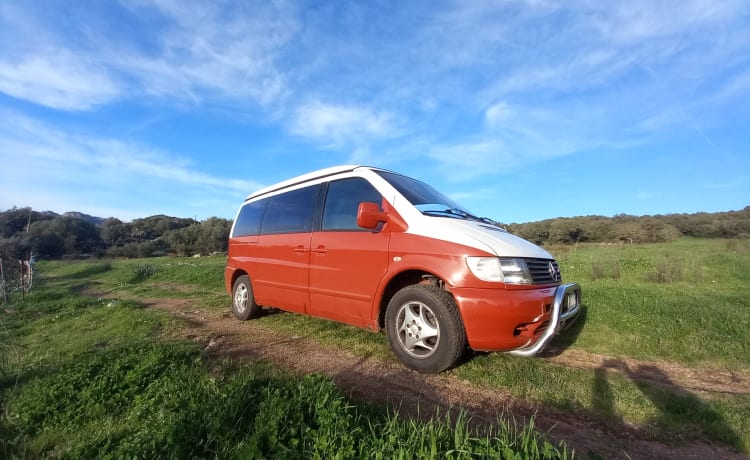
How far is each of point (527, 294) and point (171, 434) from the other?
2636mm

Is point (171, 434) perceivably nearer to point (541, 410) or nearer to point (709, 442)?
point (541, 410)

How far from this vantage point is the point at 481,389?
110 inches

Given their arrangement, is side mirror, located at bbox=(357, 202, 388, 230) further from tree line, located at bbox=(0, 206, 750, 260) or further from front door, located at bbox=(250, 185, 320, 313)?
tree line, located at bbox=(0, 206, 750, 260)

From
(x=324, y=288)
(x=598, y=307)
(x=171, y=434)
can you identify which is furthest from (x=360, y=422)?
(x=598, y=307)

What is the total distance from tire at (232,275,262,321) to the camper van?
2.15 feet

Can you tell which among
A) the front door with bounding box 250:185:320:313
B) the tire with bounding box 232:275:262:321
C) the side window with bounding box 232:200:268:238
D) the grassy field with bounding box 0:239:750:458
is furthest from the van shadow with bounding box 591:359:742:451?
the side window with bounding box 232:200:268:238

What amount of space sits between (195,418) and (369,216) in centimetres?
207

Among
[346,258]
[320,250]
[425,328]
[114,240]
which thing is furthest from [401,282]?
[114,240]

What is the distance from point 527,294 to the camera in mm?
2811

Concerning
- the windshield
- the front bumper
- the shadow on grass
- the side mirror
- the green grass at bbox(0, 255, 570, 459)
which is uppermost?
the windshield

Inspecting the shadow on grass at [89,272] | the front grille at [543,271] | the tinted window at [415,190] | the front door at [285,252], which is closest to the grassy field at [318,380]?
the front door at [285,252]

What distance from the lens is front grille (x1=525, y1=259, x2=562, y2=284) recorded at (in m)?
3.01

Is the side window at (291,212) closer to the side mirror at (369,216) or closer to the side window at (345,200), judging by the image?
the side window at (345,200)

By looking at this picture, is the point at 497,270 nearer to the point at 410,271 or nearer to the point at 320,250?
the point at 410,271
